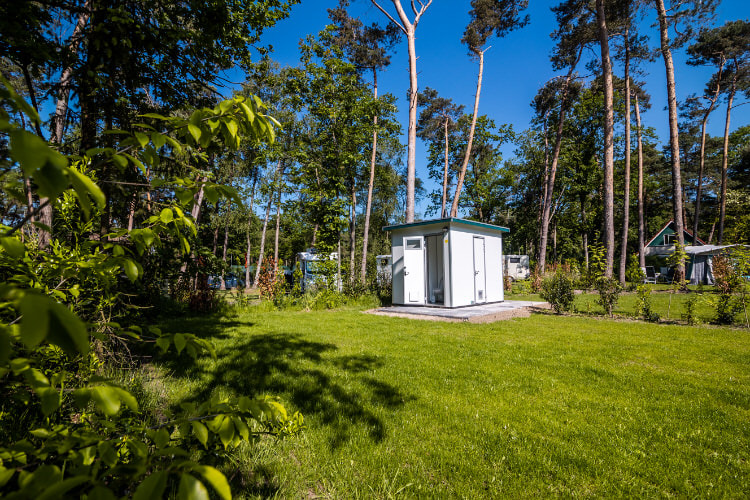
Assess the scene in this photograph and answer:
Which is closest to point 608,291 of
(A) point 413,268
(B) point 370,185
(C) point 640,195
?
(A) point 413,268

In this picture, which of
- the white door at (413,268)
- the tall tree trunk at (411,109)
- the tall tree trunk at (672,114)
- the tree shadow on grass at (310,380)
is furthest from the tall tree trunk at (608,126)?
the tree shadow on grass at (310,380)

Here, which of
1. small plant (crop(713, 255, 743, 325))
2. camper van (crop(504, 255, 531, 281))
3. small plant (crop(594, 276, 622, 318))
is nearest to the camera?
small plant (crop(713, 255, 743, 325))

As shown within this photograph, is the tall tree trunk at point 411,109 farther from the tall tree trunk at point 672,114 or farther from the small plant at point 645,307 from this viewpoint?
the tall tree trunk at point 672,114

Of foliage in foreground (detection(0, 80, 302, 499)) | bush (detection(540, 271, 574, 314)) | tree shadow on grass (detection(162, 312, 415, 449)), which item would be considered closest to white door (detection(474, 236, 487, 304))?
bush (detection(540, 271, 574, 314))

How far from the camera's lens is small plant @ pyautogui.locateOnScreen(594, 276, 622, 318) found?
7727 millimetres

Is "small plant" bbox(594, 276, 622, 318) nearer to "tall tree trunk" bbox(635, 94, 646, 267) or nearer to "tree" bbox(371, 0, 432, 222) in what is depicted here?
"tree" bbox(371, 0, 432, 222)

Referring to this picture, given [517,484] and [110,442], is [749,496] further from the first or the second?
[110,442]

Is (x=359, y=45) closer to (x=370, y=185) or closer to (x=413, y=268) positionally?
(x=370, y=185)

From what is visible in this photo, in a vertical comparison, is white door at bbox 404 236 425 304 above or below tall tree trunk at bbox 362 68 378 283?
below

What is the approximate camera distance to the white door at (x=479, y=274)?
9.92m

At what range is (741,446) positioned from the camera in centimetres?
227

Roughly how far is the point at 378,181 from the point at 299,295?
13844mm

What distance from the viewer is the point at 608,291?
795 centimetres

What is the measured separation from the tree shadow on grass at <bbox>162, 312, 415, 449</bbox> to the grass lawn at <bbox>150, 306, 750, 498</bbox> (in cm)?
2
